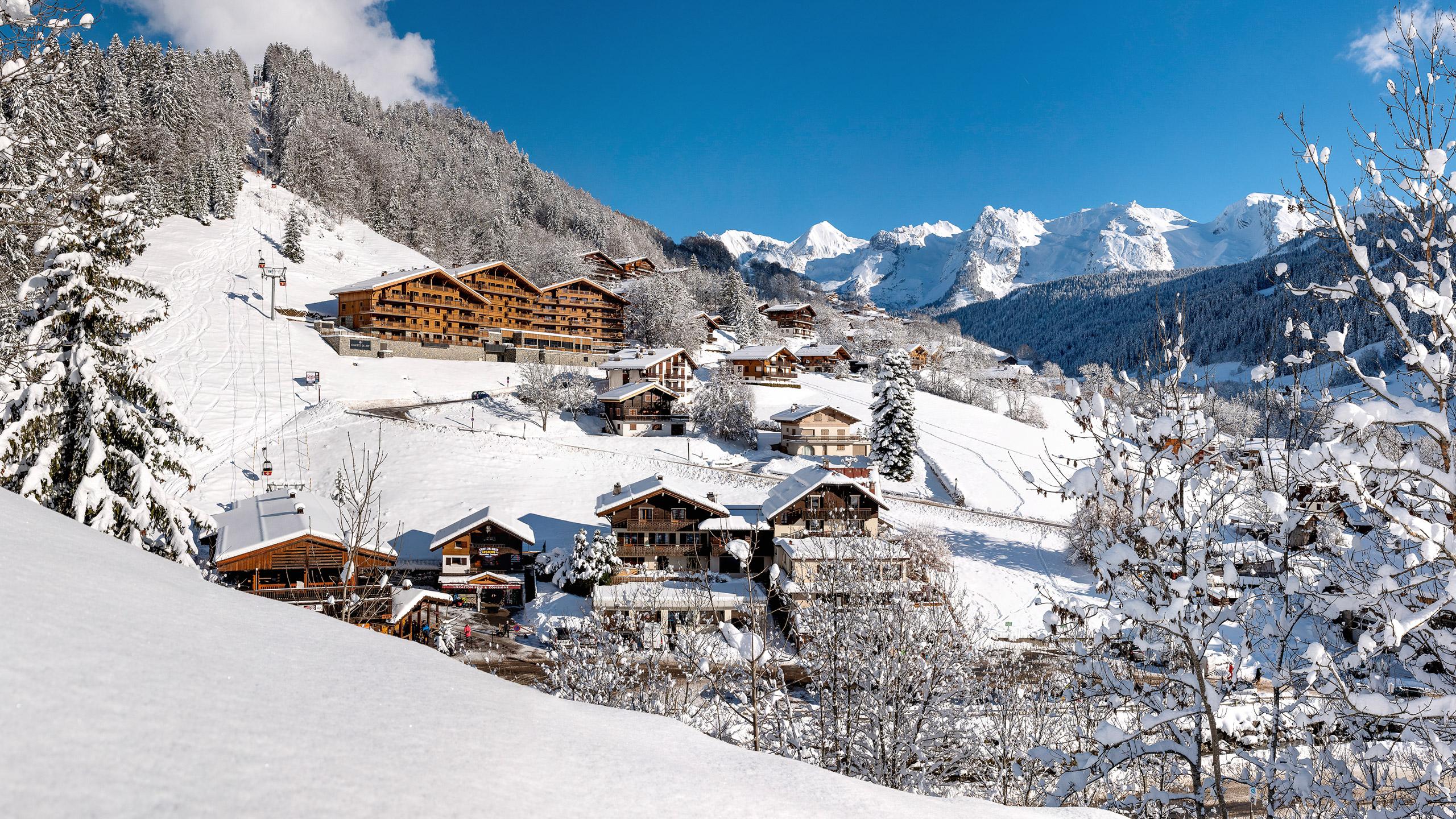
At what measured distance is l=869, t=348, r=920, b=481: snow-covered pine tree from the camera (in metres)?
45.6

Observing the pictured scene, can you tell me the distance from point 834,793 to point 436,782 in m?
1.70

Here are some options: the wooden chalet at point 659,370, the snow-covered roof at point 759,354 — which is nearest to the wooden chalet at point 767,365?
the snow-covered roof at point 759,354

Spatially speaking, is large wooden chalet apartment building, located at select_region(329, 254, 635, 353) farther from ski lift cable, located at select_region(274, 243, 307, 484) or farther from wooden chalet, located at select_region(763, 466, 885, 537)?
wooden chalet, located at select_region(763, 466, 885, 537)

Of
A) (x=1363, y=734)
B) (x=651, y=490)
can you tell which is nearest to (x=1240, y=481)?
(x=1363, y=734)

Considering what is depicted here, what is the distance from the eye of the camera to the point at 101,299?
13.5m

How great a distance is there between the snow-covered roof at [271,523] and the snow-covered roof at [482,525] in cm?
417

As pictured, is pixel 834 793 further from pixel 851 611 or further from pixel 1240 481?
pixel 851 611

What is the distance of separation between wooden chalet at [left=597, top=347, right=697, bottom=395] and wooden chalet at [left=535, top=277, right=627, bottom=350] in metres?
14.5

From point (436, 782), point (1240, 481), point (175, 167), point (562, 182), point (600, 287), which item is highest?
point (562, 182)

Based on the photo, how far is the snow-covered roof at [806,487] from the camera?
31.0 meters

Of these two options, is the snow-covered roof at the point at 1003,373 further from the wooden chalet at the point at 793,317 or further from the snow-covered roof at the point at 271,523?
the snow-covered roof at the point at 271,523

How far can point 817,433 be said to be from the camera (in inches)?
1928

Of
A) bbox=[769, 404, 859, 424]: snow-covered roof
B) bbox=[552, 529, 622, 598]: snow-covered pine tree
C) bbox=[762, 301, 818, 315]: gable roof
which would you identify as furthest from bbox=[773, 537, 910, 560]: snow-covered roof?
bbox=[762, 301, 818, 315]: gable roof

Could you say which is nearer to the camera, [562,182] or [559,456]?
[559,456]
